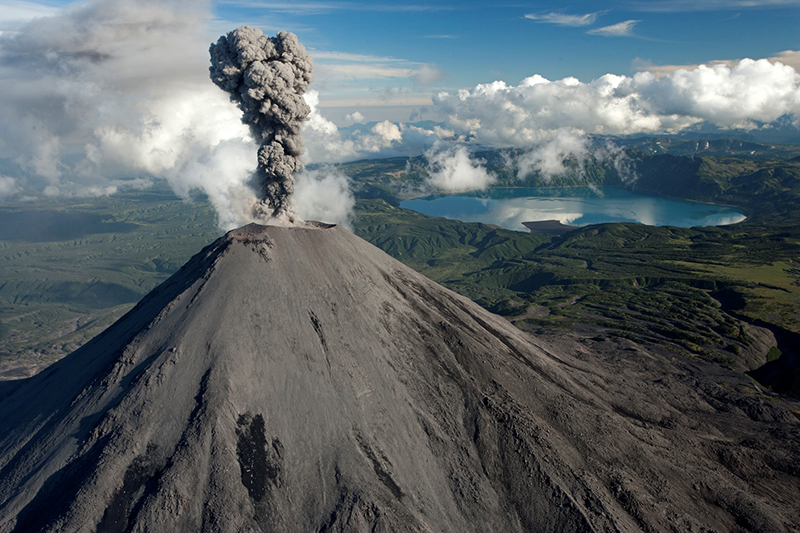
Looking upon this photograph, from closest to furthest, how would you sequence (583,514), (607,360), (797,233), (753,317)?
(583,514), (607,360), (753,317), (797,233)

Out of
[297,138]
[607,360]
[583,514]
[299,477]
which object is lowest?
[607,360]

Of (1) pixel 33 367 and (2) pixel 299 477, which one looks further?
(1) pixel 33 367

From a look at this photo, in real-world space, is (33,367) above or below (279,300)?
below

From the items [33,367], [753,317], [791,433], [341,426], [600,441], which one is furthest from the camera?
[33,367]

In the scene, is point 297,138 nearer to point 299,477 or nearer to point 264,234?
point 264,234

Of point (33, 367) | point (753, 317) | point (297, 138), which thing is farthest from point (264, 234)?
point (33, 367)

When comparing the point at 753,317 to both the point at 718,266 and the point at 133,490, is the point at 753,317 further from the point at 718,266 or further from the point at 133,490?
the point at 133,490
